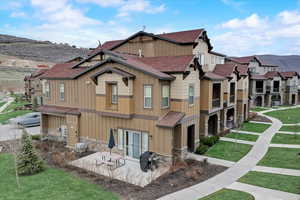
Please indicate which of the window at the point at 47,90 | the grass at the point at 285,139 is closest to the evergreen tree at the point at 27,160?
the window at the point at 47,90

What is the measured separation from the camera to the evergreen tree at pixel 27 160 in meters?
12.9

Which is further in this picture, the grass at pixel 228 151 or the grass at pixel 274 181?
the grass at pixel 228 151

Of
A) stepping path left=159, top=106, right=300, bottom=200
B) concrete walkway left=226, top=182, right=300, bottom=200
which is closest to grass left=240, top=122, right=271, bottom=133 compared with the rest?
stepping path left=159, top=106, right=300, bottom=200

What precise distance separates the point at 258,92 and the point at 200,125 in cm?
2976

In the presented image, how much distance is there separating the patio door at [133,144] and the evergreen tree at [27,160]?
19.1 ft

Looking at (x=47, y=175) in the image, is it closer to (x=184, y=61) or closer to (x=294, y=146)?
(x=184, y=61)

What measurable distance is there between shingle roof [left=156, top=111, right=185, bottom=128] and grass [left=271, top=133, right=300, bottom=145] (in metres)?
10.6

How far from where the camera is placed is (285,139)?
1991 centimetres

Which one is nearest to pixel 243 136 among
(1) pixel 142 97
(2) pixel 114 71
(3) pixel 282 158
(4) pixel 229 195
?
(3) pixel 282 158

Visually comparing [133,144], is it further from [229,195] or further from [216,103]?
[216,103]

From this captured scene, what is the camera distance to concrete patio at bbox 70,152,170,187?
1223 centimetres

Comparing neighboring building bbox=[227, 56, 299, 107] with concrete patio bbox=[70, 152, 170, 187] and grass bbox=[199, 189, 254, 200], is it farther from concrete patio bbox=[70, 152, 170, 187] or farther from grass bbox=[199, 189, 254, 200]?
grass bbox=[199, 189, 254, 200]

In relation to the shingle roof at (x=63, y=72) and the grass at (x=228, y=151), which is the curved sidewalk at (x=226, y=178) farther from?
the shingle roof at (x=63, y=72)

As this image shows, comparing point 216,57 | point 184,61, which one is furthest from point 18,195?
point 216,57
